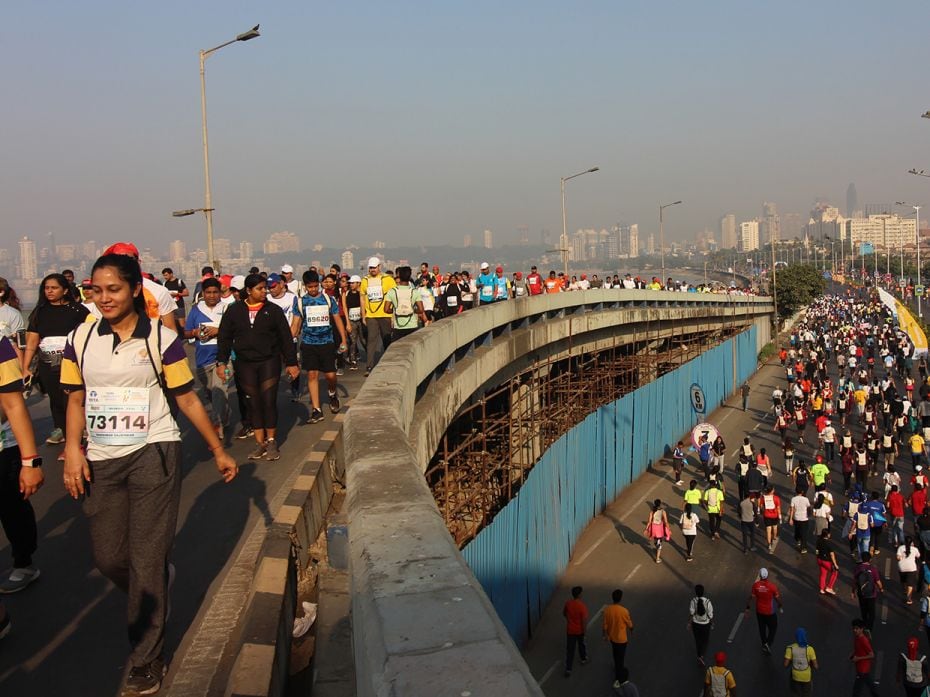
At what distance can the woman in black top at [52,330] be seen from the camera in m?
7.98

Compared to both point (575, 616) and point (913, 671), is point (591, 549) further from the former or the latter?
point (913, 671)

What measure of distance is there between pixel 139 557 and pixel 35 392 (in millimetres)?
11075

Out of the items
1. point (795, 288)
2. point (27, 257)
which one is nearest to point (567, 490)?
point (27, 257)

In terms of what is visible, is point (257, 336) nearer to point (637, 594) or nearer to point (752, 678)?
point (752, 678)

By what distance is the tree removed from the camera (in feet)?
244

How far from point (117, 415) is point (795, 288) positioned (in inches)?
3020

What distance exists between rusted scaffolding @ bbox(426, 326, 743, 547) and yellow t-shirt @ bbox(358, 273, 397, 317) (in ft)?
6.19

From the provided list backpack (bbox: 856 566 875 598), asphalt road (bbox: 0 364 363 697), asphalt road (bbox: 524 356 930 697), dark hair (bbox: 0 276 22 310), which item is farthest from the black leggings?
backpack (bbox: 856 566 875 598)

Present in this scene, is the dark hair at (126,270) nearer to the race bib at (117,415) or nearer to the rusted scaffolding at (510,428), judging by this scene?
the race bib at (117,415)

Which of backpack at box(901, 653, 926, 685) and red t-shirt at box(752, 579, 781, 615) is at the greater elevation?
red t-shirt at box(752, 579, 781, 615)

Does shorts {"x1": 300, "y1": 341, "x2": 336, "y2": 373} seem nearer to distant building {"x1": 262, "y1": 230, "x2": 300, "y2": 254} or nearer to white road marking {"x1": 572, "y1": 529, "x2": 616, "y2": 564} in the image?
white road marking {"x1": 572, "y1": 529, "x2": 616, "y2": 564}

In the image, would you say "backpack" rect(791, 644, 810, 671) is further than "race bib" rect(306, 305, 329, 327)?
Yes

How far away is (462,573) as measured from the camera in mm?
2248

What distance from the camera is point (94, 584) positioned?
17.3 ft
